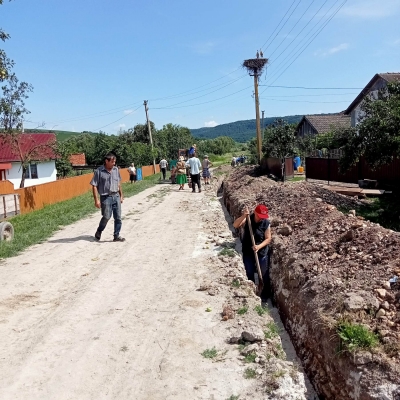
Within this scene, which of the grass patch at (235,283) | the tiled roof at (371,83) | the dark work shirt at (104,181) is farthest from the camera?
the tiled roof at (371,83)

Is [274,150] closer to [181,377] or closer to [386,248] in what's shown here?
[386,248]

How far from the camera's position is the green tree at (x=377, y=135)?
12.9 m

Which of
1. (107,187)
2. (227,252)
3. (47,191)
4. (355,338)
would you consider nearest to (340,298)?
(355,338)

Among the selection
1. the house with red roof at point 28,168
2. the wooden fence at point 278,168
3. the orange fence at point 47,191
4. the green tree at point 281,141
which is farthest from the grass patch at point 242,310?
the house with red roof at point 28,168

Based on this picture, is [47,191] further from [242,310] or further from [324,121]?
[324,121]

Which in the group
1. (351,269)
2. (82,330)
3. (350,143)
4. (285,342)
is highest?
Answer: (350,143)

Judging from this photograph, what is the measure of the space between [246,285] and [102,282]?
2.12m

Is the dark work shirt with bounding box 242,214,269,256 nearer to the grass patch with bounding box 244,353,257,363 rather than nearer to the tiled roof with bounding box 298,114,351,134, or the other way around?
the grass patch with bounding box 244,353,257,363

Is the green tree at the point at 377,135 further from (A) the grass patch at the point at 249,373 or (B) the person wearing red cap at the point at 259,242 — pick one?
(A) the grass patch at the point at 249,373

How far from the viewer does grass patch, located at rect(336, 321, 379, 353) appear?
3.40 m

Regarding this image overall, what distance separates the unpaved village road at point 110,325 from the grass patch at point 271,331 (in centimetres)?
47

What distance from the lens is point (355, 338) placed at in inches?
137

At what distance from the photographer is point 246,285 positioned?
6.07 meters

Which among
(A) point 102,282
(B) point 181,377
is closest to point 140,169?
(A) point 102,282
